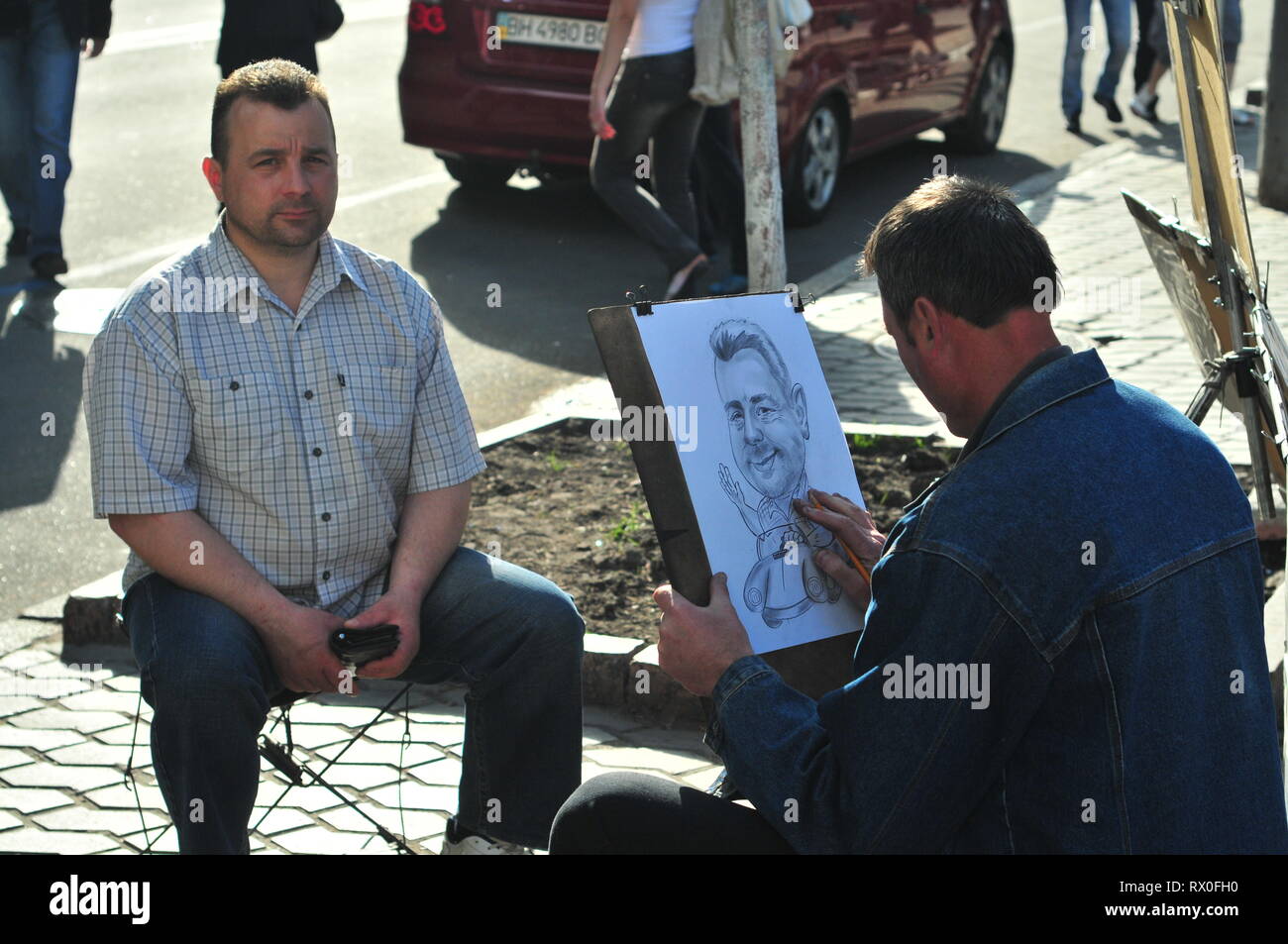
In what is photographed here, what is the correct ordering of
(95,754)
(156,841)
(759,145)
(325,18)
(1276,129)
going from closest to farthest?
(156,841) → (95,754) → (759,145) → (325,18) → (1276,129)

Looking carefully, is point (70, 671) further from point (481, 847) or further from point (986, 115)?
point (986, 115)

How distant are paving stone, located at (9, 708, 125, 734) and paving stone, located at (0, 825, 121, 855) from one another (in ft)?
1.72

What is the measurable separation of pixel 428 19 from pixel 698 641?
23.2 feet

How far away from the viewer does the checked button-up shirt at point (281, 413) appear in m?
3.23

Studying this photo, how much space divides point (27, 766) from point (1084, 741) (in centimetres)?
290

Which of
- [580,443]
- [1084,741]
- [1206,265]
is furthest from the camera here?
[580,443]

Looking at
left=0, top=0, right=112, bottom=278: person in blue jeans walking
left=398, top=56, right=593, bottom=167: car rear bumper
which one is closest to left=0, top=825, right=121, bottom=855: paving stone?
left=0, top=0, right=112, bottom=278: person in blue jeans walking

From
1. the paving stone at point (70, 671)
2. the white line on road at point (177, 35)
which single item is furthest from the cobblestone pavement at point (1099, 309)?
the white line on road at point (177, 35)

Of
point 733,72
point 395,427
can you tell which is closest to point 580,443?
point 733,72

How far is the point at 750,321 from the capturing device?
3160mm

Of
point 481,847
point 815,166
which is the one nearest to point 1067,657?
point 481,847

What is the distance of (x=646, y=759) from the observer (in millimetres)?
4191

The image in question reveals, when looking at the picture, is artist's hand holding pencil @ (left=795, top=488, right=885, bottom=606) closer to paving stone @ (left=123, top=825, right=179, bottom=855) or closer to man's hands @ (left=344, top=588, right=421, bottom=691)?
man's hands @ (left=344, top=588, right=421, bottom=691)
